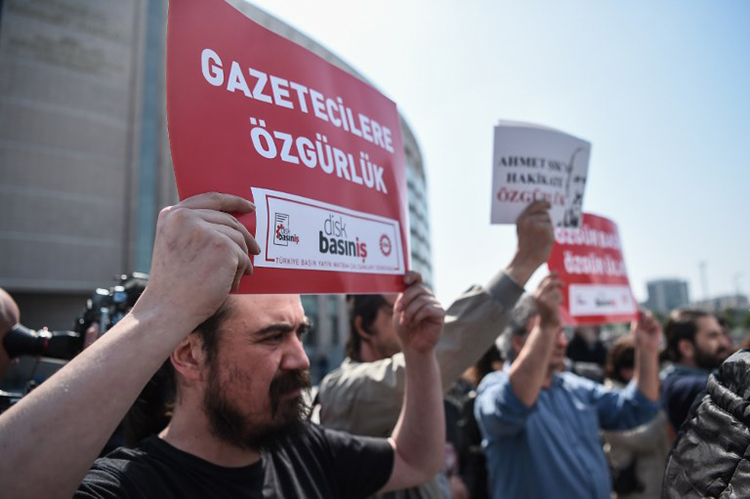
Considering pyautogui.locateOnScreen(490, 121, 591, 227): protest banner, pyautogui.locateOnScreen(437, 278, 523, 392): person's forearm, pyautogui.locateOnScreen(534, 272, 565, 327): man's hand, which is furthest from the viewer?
pyautogui.locateOnScreen(534, 272, 565, 327): man's hand

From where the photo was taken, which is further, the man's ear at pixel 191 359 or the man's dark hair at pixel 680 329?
the man's dark hair at pixel 680 329

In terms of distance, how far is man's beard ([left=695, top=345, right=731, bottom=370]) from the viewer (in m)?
3.86

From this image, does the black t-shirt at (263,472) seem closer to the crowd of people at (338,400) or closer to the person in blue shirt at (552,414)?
the crowd of people at (338,400)

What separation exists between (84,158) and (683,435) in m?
32.7

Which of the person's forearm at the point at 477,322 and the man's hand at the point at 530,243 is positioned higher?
the man's hand at the point at 530,243

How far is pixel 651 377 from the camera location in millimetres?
3219

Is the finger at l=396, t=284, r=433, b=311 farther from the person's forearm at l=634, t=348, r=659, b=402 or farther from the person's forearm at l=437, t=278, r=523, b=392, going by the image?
the person's forearm at l=634, t=348, r=659, b=402

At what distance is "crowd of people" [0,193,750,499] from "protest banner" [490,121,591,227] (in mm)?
105

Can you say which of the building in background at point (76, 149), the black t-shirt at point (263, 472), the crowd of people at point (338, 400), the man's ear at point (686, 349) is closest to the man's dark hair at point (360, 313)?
the crowd of people at point (338, 400)

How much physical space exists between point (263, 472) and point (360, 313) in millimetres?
1232

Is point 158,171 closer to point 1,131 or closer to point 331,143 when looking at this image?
point 1,131

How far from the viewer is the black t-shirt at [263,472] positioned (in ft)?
4.23

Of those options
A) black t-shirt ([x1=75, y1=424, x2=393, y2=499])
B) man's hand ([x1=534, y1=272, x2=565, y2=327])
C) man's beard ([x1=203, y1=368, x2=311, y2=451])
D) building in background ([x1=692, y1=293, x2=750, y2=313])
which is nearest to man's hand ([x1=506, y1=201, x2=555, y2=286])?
man's hand ([x1=534, y1=272, x2=565, y2=327])

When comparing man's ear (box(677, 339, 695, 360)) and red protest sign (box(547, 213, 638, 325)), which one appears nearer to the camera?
red protest sign (box(547, 213, 638, 325))
